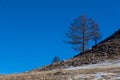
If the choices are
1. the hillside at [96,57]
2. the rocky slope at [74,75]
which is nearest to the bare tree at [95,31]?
the hillside at [96,57]

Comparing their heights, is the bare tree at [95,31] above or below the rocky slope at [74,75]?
above

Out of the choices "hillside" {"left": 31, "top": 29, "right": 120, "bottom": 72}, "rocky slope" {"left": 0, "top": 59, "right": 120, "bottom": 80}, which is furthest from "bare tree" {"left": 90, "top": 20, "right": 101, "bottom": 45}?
"rocky slope" {"left": 0, "top": 59, "right": 120, "bottom": 80}

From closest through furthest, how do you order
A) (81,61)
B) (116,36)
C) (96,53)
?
(81,61) < (96,53) < (116,36)

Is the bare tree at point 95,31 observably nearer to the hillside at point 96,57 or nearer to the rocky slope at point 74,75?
the hillside at point 96,57

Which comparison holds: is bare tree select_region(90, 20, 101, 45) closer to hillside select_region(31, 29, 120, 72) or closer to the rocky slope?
hillside select_region(31, 29, 120, 72)

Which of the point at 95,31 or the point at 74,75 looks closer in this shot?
the point at 74,75

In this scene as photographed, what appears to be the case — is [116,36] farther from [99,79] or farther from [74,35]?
[99,79]

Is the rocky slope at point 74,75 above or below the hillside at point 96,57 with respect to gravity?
below

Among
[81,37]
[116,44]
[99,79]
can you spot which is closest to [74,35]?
[81,37]

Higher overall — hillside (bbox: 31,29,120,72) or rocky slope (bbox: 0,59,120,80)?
hillside (bbox: 31,29,120,72)

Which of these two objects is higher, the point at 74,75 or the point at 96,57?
the point at 96,57

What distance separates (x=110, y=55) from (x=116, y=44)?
23.6 feet

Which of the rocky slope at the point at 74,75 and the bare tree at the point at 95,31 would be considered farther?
the bare tree at the point at 95,31

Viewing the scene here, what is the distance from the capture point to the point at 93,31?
226ft
